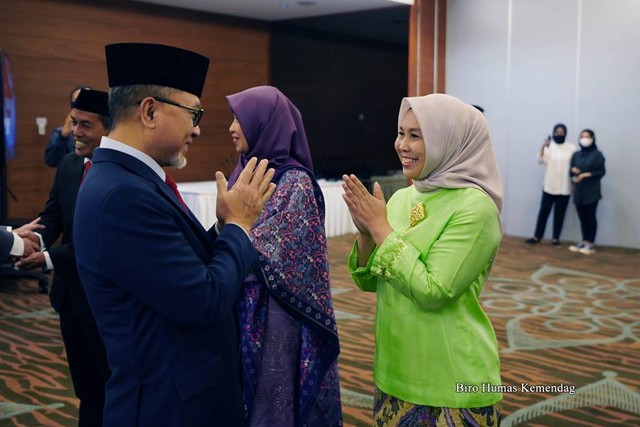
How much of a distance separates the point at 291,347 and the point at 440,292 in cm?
79

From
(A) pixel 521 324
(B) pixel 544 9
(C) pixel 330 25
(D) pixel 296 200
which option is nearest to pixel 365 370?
(A) pixel 521 324

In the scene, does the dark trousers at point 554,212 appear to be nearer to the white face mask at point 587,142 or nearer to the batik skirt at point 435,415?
the white face mask at point 587,142

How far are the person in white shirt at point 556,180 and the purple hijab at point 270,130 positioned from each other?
714 centimetres

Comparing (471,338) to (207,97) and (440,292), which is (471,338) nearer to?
(440,292)

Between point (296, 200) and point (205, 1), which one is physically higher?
point (205, 1)

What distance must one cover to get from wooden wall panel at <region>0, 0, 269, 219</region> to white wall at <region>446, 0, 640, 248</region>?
12.2 ft

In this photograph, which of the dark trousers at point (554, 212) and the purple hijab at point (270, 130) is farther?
the dark trousers at point (554, 212)

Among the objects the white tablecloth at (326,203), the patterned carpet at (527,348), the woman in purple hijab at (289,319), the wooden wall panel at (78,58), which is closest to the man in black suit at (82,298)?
the woman in purple hijab at (289,319)

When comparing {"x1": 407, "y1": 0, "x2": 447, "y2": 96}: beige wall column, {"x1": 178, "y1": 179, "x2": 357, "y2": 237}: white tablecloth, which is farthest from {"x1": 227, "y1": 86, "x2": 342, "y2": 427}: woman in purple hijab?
{"x1": 407, "y1": 0, "x2": 447, "y2": 96}: beige wall column

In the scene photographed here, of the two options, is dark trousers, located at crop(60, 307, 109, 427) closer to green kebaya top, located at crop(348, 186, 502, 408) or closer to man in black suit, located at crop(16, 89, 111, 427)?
man in black suit, located at crop(16, 89, 111, 427)

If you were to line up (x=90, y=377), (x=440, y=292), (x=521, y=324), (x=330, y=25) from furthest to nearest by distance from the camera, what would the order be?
(x=330, y=25) < (x=521, y=324) < (x=90, y=377) < (x=440, y=292)

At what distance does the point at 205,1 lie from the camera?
10.5m

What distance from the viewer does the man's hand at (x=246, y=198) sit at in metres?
1.70

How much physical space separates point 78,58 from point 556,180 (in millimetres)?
6489
